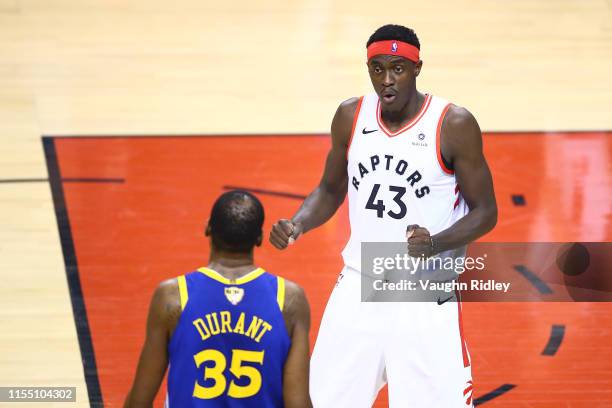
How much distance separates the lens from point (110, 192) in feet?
29.2

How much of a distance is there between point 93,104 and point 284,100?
166 centimetres

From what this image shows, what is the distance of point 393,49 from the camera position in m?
5.05

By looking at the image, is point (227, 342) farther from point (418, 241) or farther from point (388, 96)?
point (388, 96)

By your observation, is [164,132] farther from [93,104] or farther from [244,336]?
[244,336]

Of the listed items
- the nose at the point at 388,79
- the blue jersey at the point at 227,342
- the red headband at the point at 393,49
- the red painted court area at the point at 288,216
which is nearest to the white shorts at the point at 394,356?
the nose at the point at 388,79

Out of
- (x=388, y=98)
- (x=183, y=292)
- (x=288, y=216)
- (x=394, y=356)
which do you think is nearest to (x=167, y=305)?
(x=183, y=292)

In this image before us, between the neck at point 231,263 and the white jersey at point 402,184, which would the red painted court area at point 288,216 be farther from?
the neck at point 231,263

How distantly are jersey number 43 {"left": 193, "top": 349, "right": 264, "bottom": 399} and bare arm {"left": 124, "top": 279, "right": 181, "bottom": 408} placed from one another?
0.40 ft

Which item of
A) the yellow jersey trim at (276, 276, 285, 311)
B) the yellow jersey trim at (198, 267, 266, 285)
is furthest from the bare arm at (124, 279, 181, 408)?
the yellow jersey trim at (276, 276, 285, 311)

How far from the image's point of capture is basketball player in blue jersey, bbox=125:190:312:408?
387 cm

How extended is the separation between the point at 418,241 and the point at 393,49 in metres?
0.84

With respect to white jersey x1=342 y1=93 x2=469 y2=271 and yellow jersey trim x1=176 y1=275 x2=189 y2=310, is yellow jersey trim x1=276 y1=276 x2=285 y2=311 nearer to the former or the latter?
yellow jersey trim x1=176 y1=275 x2=189 y2=310

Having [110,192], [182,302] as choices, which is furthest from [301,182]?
[182,302]

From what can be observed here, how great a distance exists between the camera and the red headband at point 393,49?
505 cm
